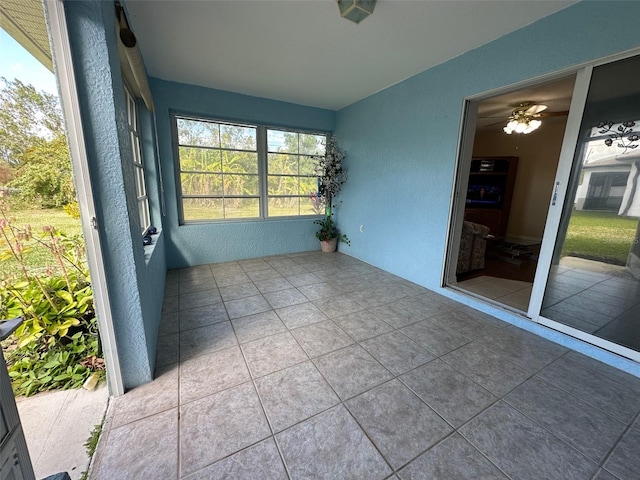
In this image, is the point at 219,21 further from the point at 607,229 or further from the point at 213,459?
the point at 607,229

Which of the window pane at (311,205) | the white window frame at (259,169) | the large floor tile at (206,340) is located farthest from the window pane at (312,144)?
the large floor tile at (206,340)

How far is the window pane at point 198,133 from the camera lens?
3.48 metres

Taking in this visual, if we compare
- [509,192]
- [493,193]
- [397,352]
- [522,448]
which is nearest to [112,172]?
[397,352]

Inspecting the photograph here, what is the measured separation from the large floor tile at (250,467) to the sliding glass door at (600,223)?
7.46ft

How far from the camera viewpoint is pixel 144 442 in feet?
3.90

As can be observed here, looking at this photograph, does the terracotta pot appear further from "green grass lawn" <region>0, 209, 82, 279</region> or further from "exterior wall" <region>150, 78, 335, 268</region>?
"green grass lawn" <region>0, 209, 82, 279</region>

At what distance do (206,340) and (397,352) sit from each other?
1.44 meters

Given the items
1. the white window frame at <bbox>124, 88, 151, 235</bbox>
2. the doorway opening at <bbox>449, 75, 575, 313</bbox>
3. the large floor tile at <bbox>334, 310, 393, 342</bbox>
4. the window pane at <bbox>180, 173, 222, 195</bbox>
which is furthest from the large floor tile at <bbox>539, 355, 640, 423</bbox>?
the window pane at <bbox>180, 173, 222, 195</bbox>

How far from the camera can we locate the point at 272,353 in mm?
1819

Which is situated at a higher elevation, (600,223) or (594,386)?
(600,223)

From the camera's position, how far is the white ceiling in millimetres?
1822

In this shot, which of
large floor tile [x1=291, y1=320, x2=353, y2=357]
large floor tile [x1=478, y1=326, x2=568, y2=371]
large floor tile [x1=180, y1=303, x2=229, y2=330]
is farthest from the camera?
large floor tile [x1=180, y1=303, x2=229, y2=330]

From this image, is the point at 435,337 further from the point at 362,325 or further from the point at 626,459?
the point at 626,459

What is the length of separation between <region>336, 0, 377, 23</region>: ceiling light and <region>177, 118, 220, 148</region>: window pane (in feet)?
8.09
